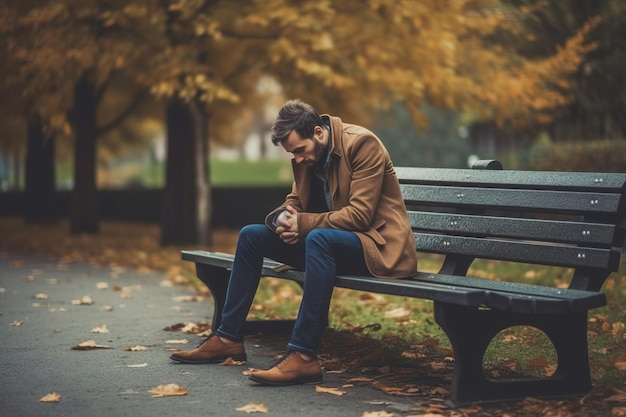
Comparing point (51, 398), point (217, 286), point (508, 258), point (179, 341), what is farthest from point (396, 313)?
point (51, 398)

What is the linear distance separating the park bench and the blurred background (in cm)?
671

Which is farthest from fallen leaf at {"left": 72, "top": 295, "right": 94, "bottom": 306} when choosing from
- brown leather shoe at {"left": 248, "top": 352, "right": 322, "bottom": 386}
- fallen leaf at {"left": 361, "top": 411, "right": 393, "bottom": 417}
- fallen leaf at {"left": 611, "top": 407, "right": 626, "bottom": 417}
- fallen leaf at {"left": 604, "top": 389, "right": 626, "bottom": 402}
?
fallen leaf at {"left": 611, "top": 407, "right": 626, "bottom": 417}

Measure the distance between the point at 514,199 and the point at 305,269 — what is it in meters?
1.26

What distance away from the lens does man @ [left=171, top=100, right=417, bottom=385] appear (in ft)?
17.0

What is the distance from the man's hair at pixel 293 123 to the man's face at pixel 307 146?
0.02 m

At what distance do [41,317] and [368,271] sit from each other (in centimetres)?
343

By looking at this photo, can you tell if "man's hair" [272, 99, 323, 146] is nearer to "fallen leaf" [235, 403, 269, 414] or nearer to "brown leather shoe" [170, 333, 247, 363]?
"brown leather shoe" [170, 333, 247, 363]

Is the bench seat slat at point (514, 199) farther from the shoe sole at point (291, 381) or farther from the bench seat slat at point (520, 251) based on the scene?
the shoe sole at point (291, 381)

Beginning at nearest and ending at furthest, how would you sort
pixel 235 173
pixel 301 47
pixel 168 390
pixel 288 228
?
pixel 168 390 < pixel 288 228 < pixel 301 47 < pixel 235 173

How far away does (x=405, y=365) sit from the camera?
5.71 metres

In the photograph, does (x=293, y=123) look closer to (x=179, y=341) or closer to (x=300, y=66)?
(x=179, y=341)

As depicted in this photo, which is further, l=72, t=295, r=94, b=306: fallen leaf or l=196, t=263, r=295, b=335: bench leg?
l=72, t=295, r=94, b=306: fallen leaf

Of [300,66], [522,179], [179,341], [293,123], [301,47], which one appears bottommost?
[179,341]

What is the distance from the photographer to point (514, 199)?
5.69 metres
